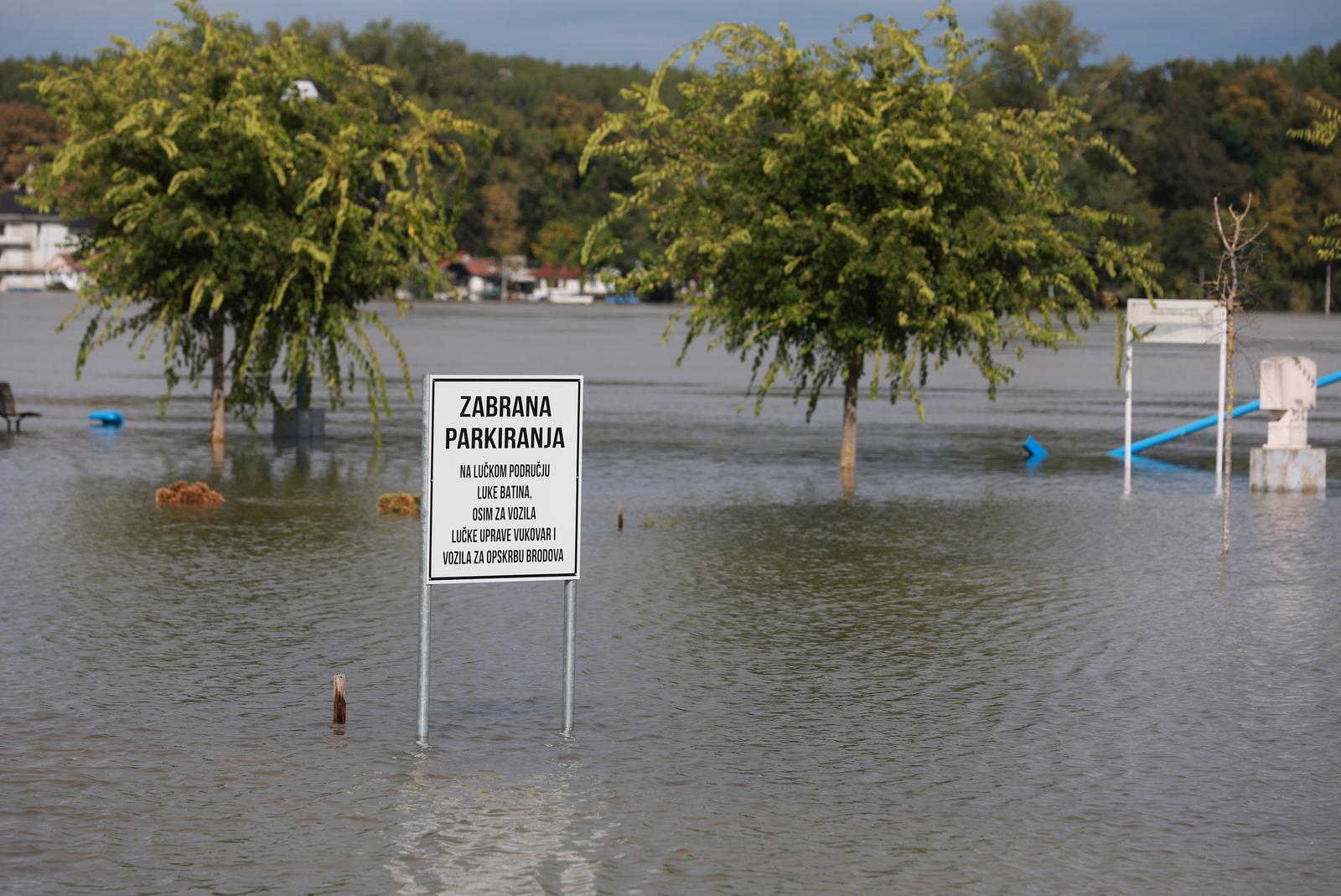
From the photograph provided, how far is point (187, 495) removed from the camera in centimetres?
2098

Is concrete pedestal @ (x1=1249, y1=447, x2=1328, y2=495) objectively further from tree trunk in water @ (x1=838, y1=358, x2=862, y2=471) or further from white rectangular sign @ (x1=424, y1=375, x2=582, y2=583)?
white rectangular sign @ (x1=424, y1=375, x2=582, y2=583)

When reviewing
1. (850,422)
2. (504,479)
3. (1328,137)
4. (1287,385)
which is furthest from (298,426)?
(504,479)

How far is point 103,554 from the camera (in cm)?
1694

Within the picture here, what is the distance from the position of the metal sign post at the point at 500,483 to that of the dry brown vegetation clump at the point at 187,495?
38.9 feet

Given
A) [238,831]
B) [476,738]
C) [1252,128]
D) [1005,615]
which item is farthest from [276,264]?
[1252,128]

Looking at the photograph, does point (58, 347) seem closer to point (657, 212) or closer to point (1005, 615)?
point (657, 212)

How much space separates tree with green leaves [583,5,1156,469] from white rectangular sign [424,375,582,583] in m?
14.3

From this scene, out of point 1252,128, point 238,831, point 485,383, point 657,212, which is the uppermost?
point 1252,128

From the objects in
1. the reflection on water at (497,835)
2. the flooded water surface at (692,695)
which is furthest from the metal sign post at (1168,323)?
the reflection on water at (497,835)

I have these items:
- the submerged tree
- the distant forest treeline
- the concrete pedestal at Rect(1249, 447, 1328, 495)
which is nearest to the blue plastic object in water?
the concrete pedestal at Rect(1249, 447, 1328, 495)

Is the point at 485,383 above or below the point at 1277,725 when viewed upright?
above

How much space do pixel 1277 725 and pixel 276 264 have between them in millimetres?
17731

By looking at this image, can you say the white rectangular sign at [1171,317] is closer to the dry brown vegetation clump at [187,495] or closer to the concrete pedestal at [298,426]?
the dry brown vegetation clump at [187,495]

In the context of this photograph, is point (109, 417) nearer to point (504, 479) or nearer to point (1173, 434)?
point (1173, 434)
